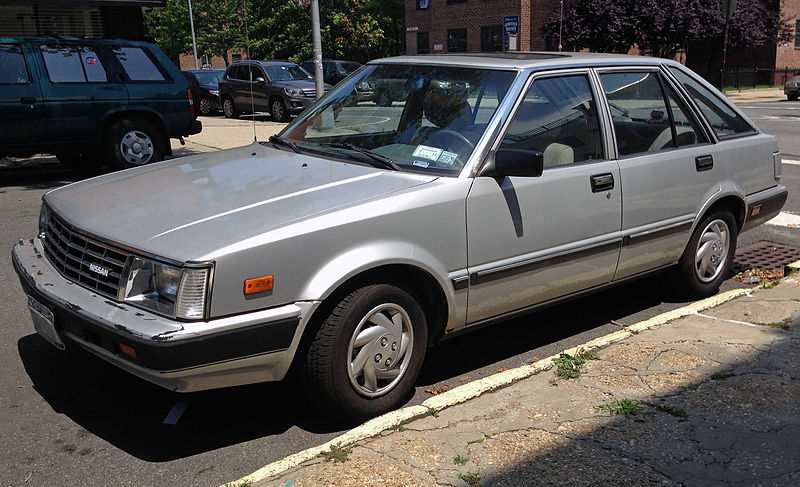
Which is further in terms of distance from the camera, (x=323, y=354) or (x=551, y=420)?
(x=551, y=420)

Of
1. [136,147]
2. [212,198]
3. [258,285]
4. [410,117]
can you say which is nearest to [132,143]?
[136,147]

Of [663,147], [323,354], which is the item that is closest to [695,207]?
[663,147]

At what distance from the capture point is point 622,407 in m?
3.73

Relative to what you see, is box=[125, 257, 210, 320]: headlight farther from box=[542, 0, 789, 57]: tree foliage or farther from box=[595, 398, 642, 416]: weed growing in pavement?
box=[542, 0, 789, 57]: tree foliage

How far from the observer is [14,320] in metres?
5.04

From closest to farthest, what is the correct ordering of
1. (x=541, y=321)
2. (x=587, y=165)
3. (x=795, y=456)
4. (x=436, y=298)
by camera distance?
1. (x=795, y=456)
2. (x=436, y=298)
3. (x=587, y=165)
4. (x=541, y=321)

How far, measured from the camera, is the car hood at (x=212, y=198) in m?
3.26

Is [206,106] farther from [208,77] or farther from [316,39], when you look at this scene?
[316,39]

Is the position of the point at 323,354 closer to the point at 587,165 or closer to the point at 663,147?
the point at 587,165

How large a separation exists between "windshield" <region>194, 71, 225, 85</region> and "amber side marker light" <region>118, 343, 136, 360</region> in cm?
2348

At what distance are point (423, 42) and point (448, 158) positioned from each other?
45.5m

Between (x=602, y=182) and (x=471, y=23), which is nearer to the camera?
(x=602, y=182)

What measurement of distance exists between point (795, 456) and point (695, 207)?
2.15m

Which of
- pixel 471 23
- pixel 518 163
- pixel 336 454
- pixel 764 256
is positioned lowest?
pixel 764 256
